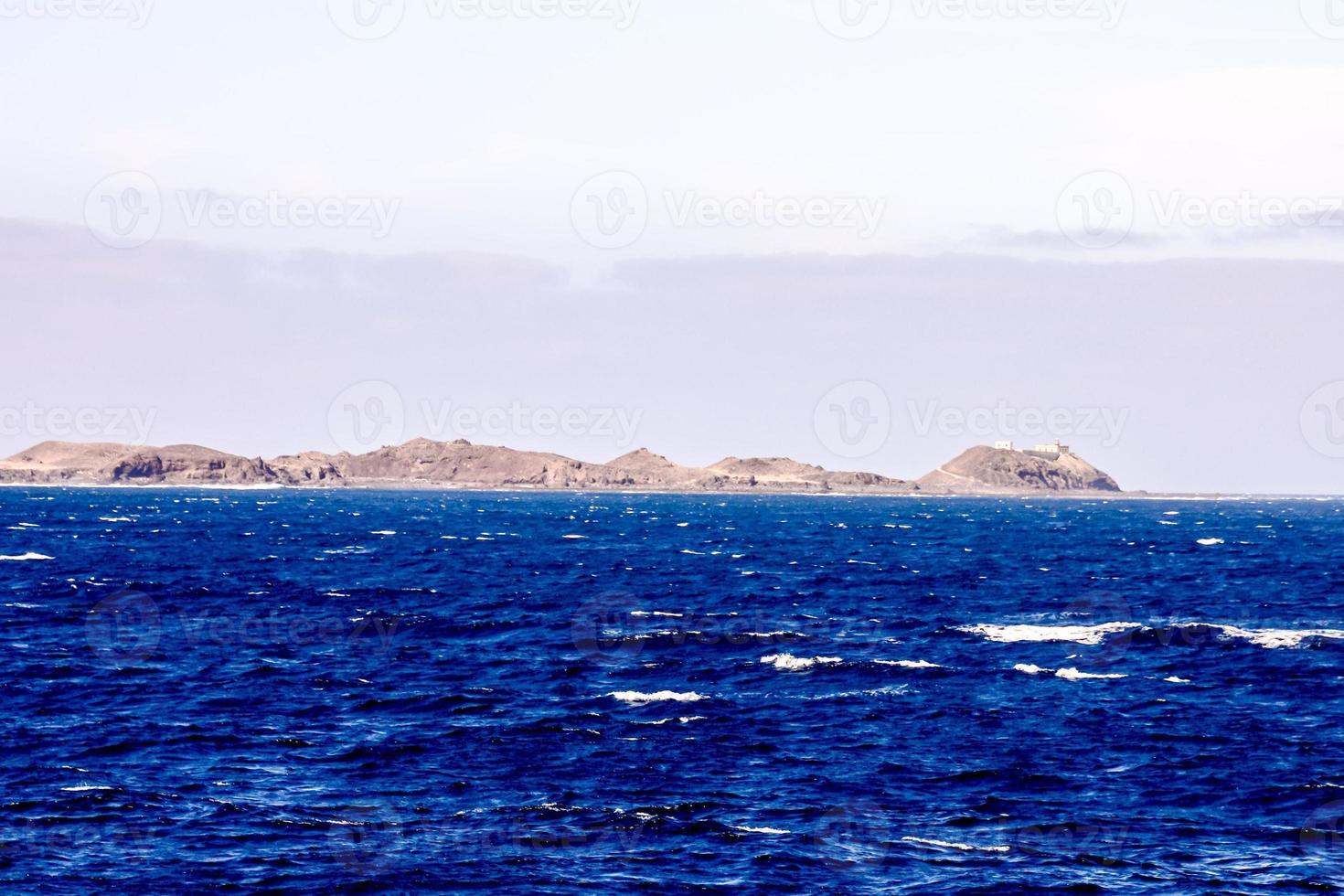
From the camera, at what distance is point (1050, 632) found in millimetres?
73000

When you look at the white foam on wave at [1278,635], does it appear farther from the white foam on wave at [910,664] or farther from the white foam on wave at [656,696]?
the white foam on wave at [656,696]

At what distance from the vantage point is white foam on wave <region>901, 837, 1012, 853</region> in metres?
34.1

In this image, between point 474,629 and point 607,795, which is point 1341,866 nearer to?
point 607,795

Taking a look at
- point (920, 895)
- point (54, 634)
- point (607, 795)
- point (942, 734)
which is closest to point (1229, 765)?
point (942, 734)

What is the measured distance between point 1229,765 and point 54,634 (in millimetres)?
53286

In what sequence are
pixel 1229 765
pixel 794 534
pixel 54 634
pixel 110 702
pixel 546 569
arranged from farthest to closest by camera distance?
1. pixel 794 534
2. pixel 546 569
3. pixel 54 634
4. pixel 110 702
5. pixel 1229 765

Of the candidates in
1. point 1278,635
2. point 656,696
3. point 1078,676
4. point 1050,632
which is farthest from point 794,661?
point 1278,635

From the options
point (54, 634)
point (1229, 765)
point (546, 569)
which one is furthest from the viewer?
point (546, 569)

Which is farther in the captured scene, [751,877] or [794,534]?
[794,534]

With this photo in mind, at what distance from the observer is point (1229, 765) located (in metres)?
42.1

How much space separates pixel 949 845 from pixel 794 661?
27.4m

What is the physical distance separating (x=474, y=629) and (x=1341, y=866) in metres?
47.6

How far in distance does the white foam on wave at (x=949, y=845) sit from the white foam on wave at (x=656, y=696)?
18.1m

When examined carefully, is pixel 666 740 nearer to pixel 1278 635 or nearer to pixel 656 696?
pixel 656 696
